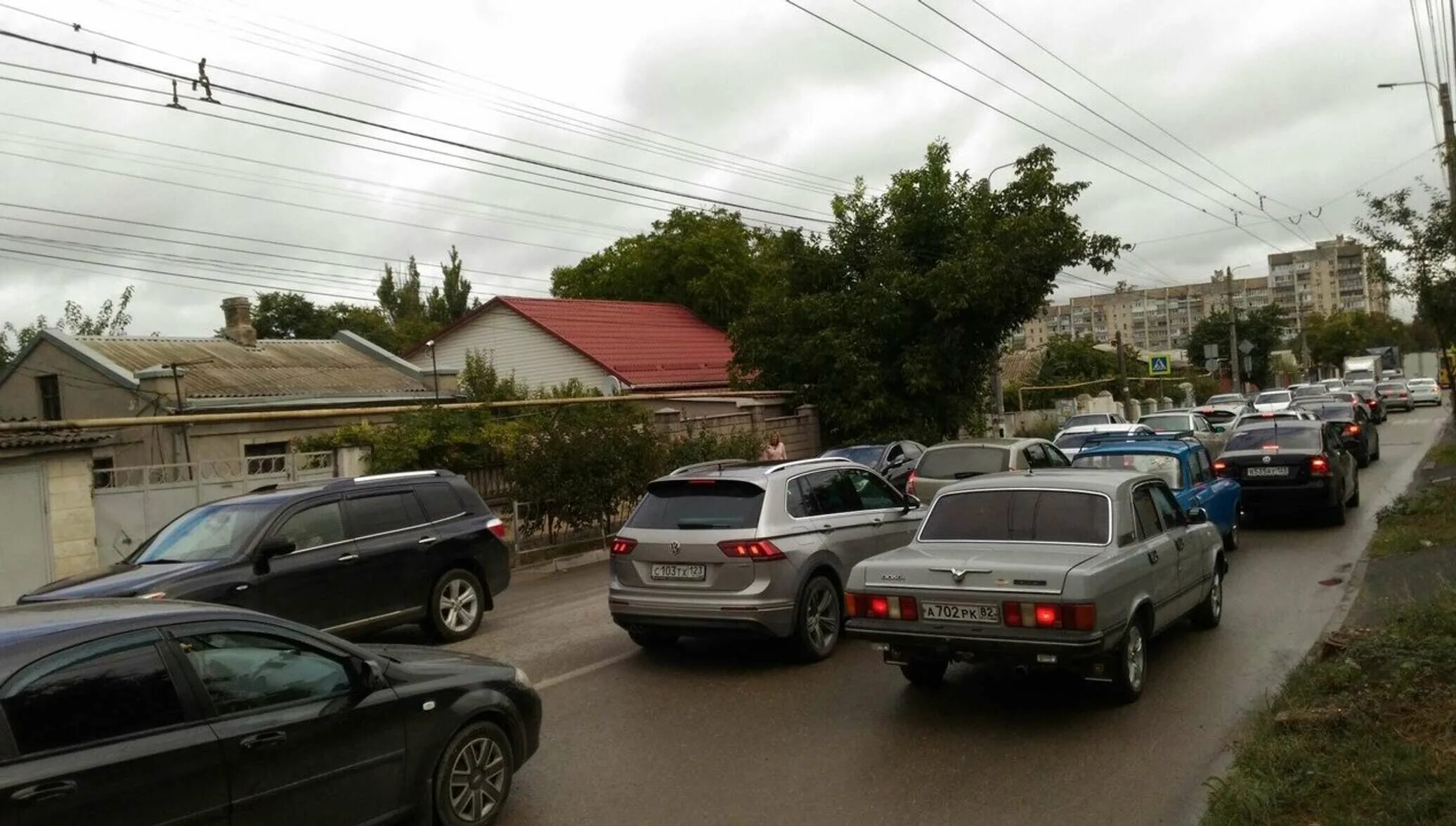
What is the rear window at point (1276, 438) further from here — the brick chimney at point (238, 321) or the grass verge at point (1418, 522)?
the brick chimney at point (238, 321)

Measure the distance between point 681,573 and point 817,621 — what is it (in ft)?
3.88

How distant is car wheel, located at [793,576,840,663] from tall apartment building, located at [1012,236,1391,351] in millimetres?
158954

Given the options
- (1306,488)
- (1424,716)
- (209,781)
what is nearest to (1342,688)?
(1424,716)

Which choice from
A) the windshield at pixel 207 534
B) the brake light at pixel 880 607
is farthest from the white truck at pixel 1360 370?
the windshield at pixel 207 534

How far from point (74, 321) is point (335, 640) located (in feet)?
171

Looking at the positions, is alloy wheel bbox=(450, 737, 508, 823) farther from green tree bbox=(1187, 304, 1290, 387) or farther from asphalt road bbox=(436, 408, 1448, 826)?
green tree bbox=(1187, 304, 1290, 387)

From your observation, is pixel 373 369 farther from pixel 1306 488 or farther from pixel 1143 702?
pixel 1143 702

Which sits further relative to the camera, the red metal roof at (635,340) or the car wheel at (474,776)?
the red metal roof at (635,340)

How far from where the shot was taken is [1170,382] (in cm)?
6078

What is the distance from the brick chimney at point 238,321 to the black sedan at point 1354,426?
26.5 metres

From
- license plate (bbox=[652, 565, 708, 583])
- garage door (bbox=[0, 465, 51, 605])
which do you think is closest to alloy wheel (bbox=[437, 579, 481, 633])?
license plate (bbox=[652, 565, 708, 583])

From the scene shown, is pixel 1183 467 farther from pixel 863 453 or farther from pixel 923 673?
pixel 863 453

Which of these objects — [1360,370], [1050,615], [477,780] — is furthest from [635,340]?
[1360,370]

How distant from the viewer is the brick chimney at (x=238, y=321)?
3011 centimetres
